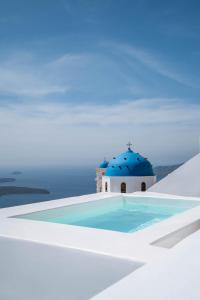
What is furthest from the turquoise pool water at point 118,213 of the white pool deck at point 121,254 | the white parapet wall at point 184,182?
the white parapet wall at point 184,182

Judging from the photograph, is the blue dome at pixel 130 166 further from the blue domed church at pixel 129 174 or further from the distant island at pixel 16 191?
the distant island at pixel 16 191

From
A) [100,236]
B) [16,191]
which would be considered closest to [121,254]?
[100,236]

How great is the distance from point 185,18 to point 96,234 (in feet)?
20.4

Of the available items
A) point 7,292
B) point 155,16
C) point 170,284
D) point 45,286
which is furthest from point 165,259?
point 155,16

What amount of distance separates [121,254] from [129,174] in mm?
13197

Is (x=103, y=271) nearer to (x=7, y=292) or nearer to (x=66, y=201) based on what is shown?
(x=7, y=292)

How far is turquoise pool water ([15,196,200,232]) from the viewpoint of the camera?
5.61 metres

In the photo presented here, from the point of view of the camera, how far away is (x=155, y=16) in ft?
25.7

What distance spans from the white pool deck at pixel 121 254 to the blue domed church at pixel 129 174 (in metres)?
11.4

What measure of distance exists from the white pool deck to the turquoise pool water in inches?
46.1

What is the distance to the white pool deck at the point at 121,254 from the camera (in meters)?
2.04

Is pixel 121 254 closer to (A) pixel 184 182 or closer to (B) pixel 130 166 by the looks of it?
(A) pixel 184 182

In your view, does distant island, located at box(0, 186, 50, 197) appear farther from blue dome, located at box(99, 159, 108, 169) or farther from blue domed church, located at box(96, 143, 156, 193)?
blue domed church, located at box(96, 143, 156, 193)

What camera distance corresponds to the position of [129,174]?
1605 cm
